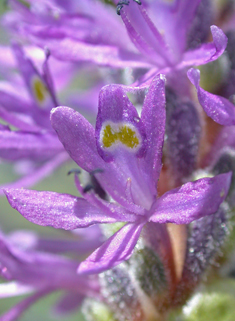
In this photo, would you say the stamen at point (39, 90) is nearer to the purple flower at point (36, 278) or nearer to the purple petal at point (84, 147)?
the purple flower at point (36, 278)

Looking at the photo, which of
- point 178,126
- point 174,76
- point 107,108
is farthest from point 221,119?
point 174,76

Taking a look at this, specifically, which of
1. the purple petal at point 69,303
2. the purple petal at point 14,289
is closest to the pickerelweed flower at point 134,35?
the purple petal at point 14,289

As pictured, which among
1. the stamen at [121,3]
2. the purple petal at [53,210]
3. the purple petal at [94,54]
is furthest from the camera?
the purple petal at [94,54]

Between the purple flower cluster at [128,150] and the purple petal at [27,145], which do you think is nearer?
the purple flower cluster at [128,150]

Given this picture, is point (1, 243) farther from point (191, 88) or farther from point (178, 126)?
point (191, 88)

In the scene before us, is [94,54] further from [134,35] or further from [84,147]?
[84,147]

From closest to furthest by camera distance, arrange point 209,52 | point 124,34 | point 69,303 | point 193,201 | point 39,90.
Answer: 1. point 193,201
2. point 209,52
3. point 124,34
4. point 39,90
5. point 69,303

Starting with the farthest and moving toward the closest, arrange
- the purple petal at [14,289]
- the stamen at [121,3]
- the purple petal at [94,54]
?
the purple petal at [14,289] < the purple petal at [94,54] < the stamen at [121,3]

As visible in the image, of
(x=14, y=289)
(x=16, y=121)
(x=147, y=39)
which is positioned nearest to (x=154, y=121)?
(x=147, y=39)
